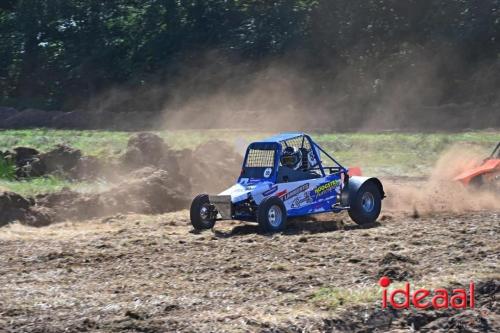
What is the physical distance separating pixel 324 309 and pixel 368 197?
21.4 ft

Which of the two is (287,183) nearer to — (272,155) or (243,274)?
(272,155)

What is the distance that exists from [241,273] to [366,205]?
4.76m

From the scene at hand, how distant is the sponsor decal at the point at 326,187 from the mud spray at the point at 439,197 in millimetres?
1486

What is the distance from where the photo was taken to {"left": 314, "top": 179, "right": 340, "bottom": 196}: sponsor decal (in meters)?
16.1

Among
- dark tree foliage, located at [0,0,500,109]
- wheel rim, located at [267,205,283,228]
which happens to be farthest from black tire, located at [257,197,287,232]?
dark tree foliage, located at [0,0,500,109]

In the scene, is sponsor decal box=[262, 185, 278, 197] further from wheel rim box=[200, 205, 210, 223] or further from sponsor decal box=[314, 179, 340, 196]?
wheel rim box=[200, 205, 210, 223]

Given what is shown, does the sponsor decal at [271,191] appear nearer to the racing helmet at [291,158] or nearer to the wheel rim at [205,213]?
the racing helmet at [291,158]

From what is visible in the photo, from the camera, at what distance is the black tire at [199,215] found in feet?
52.1

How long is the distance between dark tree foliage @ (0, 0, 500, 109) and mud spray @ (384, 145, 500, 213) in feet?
52.7

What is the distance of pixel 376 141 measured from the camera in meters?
27.8

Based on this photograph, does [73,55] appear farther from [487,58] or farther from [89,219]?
[89,219]

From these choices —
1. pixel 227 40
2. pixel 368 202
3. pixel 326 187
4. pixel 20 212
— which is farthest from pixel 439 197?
pixel 227 40

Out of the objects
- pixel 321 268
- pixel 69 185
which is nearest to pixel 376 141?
pixel 69 185

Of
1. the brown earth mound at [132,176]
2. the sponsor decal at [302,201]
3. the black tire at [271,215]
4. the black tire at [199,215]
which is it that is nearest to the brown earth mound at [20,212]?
the brown earth mound at [132,176]
